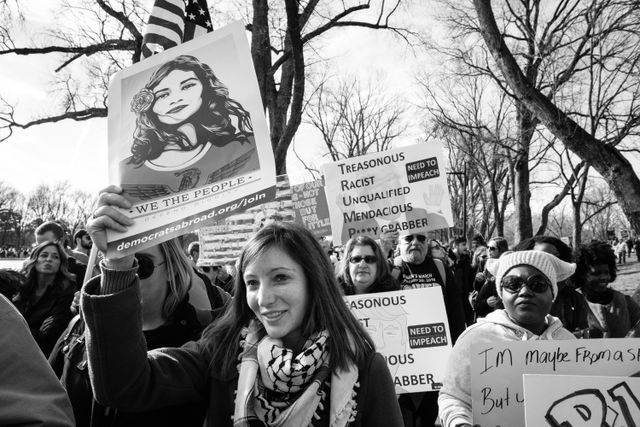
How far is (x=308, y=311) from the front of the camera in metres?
1.83

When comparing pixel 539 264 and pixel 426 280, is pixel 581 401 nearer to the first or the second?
pixel 539 264

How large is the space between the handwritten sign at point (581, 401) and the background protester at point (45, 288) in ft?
10.2

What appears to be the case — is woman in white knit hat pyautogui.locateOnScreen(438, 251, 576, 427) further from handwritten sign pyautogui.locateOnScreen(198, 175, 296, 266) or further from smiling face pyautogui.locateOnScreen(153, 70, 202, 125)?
handwritten sign pyautogui.locateOnScreen(198, 175, 296, 266)

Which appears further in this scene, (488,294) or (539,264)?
(488,294)

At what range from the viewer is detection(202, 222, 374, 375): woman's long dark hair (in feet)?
5.76

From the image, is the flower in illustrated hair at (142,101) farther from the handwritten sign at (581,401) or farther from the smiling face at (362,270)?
the smiling face at (362,270)

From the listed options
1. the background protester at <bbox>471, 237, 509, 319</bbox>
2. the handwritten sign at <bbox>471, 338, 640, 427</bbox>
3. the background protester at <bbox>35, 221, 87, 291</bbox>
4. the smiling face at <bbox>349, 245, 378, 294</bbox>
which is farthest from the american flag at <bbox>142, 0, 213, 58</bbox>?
the background protester at <bbox>35, 221, 87, 291</bbox>

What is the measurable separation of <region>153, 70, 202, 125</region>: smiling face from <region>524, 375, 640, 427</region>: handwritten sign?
1484mm

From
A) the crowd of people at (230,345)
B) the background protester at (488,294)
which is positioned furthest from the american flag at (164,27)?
the background protester at (488,294)

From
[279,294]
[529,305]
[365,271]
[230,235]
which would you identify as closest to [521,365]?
[529,305]

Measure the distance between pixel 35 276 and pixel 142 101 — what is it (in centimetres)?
338

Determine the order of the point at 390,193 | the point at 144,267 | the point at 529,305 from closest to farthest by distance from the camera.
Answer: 1. the point at 144,267
2. the point at 529,305
3. the point at 390,193

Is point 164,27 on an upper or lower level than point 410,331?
upper

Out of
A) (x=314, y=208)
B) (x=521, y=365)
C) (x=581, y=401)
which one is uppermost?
(x=314, y=208)
